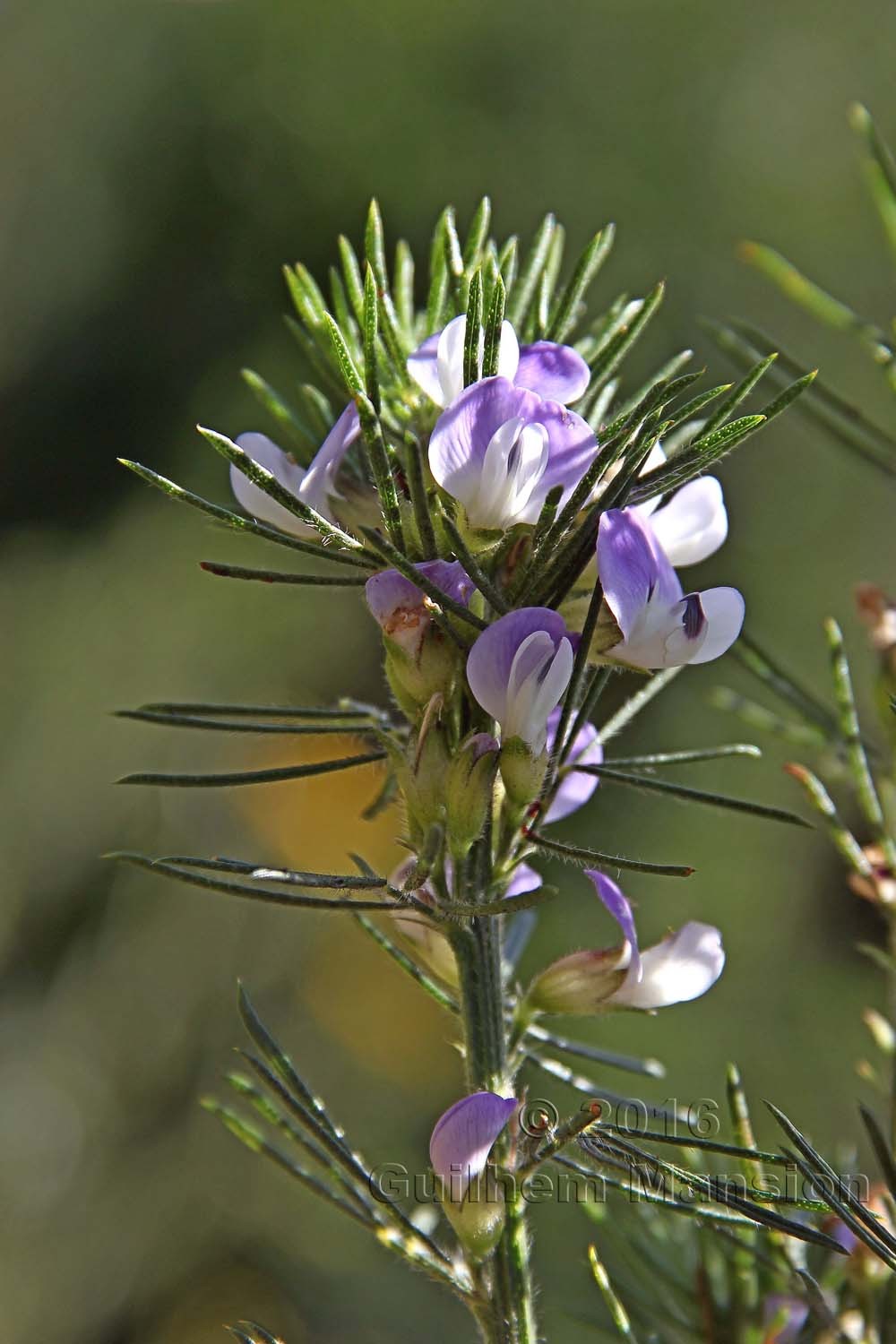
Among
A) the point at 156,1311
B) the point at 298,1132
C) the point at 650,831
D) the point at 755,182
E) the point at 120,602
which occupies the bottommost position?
the point at 156,1311

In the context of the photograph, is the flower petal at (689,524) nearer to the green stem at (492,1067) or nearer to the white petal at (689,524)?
the white petal at (689,524)

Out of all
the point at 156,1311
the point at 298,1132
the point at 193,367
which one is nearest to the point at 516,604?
the point at 298,1132

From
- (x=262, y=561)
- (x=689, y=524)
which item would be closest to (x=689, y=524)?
(x=689, y=524)

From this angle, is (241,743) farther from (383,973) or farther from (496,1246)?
(496,1246)

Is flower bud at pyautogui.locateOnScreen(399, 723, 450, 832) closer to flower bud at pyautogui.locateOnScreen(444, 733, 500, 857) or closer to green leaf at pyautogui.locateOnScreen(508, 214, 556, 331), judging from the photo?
flower bud at pyautogui.locateOnScreen(444, 733, 500, 857)

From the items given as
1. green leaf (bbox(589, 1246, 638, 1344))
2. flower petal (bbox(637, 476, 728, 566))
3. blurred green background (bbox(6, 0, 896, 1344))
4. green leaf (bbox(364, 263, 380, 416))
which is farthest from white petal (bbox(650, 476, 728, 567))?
blurred green background (bbox(6, 0, 896, 1344))

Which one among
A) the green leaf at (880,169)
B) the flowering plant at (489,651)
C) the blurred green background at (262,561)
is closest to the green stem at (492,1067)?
the flowering plant at (489,651)
